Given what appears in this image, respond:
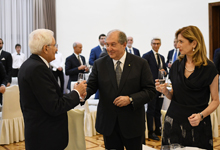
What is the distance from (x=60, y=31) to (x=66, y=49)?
2.43 ft

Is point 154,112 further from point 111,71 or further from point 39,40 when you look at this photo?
point 39,40

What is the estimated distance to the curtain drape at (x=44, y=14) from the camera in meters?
10.6

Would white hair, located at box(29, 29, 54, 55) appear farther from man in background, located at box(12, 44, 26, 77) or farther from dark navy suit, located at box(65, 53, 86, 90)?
man in background, located at box(12, 44, 26, 77)

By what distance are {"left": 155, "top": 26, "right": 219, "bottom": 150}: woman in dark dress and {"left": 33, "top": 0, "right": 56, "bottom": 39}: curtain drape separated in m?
8.93

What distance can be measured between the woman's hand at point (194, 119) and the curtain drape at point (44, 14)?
30.1 ft

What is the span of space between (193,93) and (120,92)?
63 centimetres

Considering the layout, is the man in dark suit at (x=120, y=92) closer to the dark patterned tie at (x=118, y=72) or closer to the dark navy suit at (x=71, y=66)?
the dark patterned tie at (x=118, y=72)

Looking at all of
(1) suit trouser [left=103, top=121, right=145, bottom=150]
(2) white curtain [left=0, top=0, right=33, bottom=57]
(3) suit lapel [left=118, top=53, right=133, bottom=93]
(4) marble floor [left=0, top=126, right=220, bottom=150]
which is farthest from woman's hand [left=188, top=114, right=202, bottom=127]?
(2) white curtain [left=0, top=0, right=33, bottom=57]

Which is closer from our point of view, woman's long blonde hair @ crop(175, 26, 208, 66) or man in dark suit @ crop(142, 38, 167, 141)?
woman's long blonde hair @ crop(175, 26, 208, 66)

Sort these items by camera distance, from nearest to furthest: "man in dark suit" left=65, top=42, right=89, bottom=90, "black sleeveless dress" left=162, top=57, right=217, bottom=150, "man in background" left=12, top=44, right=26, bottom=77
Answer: "black sleeveless dress" left=162, top=57, right=217, bottom=150, "man in dark suit" left=65, top=42, right=89, bottom=90, "man in background" left=12, top=44, right=26, bottom=77

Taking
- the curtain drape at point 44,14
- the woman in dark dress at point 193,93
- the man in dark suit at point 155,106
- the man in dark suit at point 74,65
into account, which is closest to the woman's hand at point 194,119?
the woman in dark dress at point 193,93

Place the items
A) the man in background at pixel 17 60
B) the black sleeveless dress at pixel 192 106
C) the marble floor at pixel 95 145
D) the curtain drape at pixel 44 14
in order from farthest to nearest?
the curtain drape at pixel 44 14 → the man in background at pixel 17 60 → the marble floor at pixel 95 145 → the black sleeveless dress at pixel 192 106

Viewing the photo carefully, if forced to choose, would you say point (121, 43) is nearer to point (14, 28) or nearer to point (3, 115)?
point (3, 115)

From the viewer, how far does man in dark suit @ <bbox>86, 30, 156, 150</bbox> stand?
253cm
